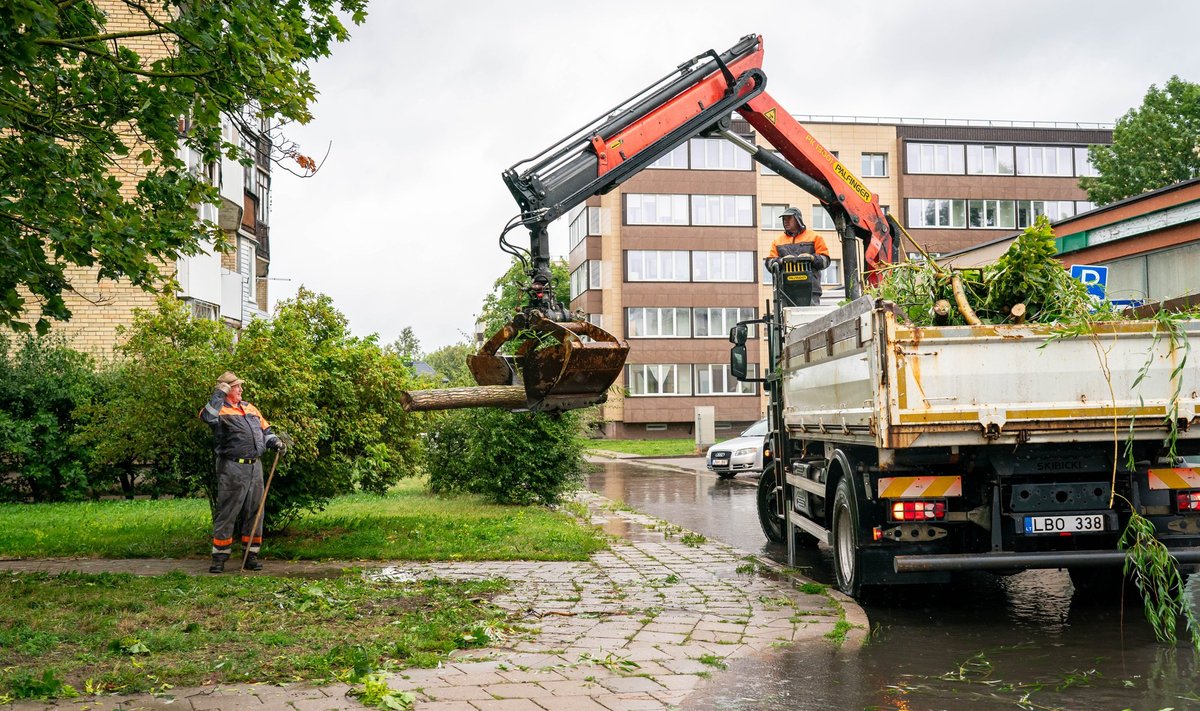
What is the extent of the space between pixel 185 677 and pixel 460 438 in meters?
11.8

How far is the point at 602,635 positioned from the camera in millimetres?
7070

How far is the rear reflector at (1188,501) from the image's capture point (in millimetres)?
7598

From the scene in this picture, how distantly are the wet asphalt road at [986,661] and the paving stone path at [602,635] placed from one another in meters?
0.24

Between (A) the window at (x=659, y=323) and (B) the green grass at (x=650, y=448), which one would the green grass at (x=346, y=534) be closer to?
(B) the green grass at (x=650, y=448)

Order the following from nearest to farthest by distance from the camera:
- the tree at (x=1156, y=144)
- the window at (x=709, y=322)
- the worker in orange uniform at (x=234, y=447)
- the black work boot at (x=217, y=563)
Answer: the black work boot at (x=217, y=563) < the worker in orange uniform at (x=234, y=447) < the tree at (x=1156, y=144) < the window at (x=709, y=322)

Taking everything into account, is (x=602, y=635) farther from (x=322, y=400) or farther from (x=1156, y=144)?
(x=1156, y=144)

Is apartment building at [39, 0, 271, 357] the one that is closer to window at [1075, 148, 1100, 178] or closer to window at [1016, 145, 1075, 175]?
window at [1016, 145, 1075, 175]

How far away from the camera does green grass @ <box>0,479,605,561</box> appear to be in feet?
36.0

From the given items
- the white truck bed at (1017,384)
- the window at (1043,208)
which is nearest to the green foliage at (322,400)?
the white truck bed at (1017,384)

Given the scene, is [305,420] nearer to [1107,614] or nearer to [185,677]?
[185,677]

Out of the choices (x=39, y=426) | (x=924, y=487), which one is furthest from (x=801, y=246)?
(x=39, y=426)

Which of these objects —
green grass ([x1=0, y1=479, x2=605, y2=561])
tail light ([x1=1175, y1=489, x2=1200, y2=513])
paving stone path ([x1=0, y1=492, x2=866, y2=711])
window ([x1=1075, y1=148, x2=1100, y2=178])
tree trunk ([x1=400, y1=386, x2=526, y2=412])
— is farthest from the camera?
window ([x1=1075, y1=148, x2=1100, y2=178])

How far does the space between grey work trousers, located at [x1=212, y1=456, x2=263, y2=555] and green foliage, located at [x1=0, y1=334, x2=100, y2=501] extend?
953 centimetres

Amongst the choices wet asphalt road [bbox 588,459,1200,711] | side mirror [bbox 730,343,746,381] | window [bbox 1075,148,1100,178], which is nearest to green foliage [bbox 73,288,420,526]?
side mirror [bbox 730,343,746,381]
